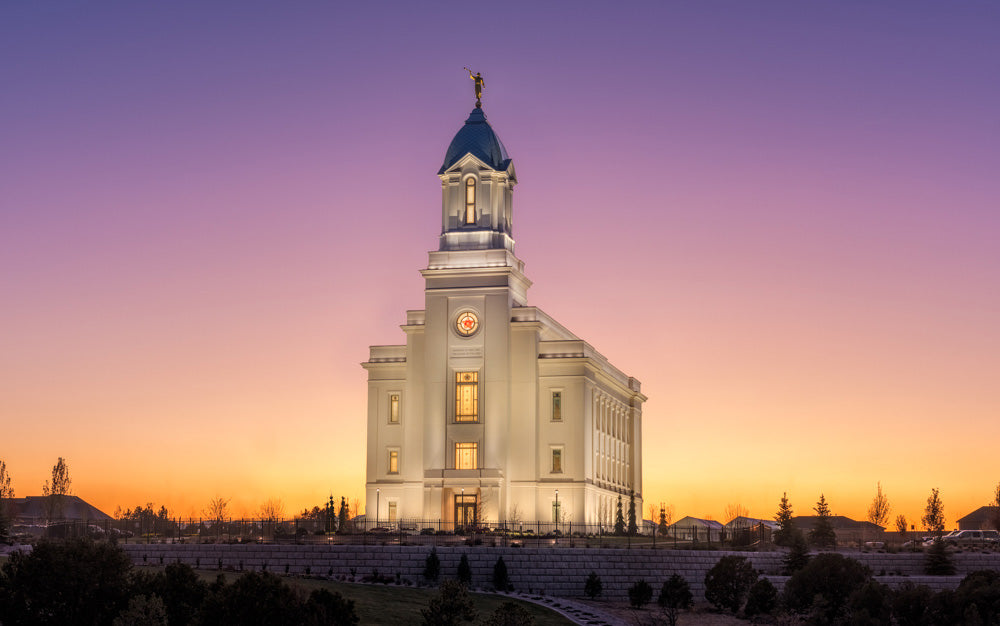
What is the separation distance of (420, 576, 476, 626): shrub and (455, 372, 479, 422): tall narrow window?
46.0 metres

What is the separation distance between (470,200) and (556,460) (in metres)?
19.3

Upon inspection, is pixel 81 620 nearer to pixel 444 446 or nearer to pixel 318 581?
pixel 318 581

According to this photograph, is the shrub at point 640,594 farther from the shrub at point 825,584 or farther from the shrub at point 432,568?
the shrub at point 432,568

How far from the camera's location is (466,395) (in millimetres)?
93688

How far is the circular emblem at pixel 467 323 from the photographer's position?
9400cm

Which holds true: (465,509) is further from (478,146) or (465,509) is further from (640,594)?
(640,594)

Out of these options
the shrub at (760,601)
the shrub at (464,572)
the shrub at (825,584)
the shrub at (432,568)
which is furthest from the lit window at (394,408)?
the shrub at (825,584)

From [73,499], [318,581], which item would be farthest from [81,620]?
[73,499]

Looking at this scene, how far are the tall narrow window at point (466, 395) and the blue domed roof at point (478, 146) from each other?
583 inches

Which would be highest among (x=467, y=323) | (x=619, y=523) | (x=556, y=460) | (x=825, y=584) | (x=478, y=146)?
(x=478, y=146)

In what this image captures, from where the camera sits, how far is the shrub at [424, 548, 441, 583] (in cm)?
6384

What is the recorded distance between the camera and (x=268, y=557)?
65.1 meters

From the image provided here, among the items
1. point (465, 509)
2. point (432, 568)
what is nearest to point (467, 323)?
point (465, 509)

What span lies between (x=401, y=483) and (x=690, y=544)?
77.6 ft
